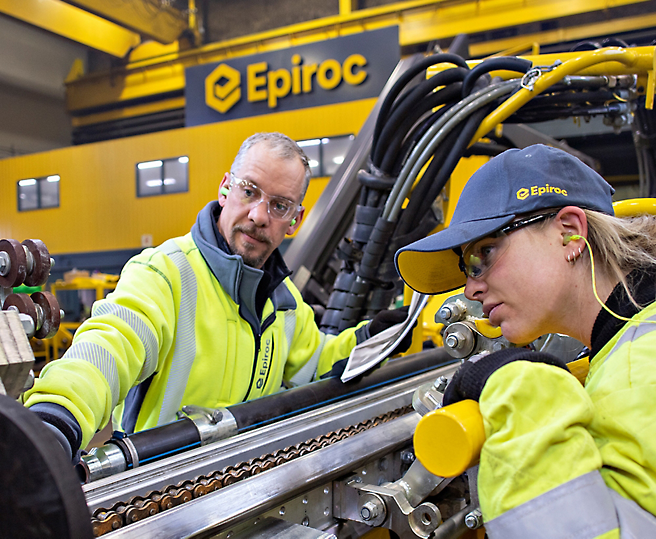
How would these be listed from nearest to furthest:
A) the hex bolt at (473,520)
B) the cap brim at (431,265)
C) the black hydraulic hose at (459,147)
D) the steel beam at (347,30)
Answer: the cap brim at (431,265) < the hex bolt at (473,520) < the black hydraulic hose at (459,147) < the steel beam at (347,30)

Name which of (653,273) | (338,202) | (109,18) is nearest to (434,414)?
(653,273)

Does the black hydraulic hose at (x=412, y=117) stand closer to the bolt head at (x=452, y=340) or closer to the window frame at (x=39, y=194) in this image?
the bolt head at (x=452, y=340)

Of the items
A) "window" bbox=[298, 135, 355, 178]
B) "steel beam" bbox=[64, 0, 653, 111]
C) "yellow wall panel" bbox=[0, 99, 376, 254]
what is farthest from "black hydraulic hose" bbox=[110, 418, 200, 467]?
"steel beam" bbox=[64, 0, 653, 111]

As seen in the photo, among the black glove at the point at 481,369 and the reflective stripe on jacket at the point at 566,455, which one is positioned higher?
the black glove at the point at 481,369

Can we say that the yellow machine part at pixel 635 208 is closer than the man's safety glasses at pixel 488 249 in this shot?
No

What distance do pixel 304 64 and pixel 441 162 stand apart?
26.8 feet

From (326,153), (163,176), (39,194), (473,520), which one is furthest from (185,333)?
(39,194)

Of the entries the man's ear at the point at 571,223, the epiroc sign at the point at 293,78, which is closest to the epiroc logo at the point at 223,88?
the epiroc sign at the point at 293,78

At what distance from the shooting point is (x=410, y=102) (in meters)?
2.17

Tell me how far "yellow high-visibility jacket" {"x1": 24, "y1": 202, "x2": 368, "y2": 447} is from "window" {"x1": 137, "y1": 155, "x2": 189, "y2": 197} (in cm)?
828

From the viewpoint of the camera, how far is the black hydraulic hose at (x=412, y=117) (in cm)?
220

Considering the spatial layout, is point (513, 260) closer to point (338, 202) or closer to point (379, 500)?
point (379, 500)

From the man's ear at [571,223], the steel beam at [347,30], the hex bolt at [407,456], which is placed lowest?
the hex bolt at [407,456]

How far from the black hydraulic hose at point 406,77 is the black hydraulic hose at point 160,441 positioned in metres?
1.52
